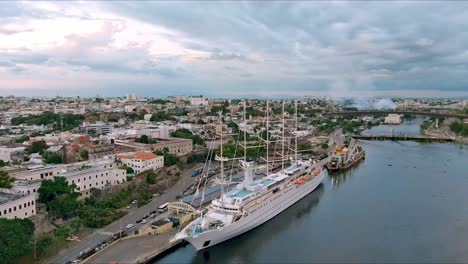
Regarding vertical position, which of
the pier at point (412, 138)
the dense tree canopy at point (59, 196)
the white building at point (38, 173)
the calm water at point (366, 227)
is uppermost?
the white building at point (38, 173)

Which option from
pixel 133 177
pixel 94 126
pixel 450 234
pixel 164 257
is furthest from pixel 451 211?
pixel 94 126

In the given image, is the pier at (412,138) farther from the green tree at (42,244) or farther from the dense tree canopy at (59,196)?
the green tree at (42,244)

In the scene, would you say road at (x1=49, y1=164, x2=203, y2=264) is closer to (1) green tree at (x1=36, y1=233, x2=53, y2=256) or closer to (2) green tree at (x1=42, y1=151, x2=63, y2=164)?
(1) green tree at (x1=36, y1=233, x2=53, y2=256)

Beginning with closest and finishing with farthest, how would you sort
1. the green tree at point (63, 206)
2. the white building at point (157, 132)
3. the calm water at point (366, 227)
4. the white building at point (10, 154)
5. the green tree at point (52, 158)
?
the calm water at point (366, 227) < the green tree at point (63, 206) < the green tree at point (52, 158) < the white building at point (10, 154) < the white building at point (157, 132)

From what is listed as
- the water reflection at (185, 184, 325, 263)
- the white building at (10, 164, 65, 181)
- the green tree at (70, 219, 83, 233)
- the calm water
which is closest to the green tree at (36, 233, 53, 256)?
the green tree at (70, 219, 83, 233)

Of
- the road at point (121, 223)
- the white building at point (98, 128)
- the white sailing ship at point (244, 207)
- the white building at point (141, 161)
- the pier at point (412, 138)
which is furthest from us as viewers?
the pier at point (412, 138)

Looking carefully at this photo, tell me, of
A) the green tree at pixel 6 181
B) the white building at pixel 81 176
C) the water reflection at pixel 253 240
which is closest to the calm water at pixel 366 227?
the water reflection at pixel 253 240

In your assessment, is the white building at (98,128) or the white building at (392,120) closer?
the white building at (98,128)
